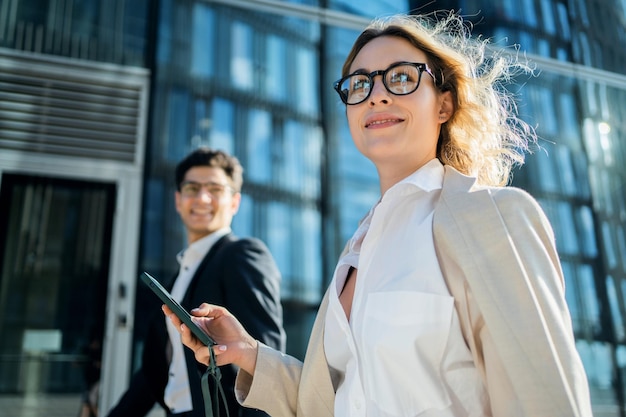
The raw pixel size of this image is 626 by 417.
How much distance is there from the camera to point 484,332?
0.94 meters

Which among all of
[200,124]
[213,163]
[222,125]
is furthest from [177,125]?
[213,163]

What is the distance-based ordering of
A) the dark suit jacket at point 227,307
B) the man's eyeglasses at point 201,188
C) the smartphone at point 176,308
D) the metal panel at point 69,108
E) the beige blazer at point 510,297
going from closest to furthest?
the beige blazer at point 510,297, the smartphone at point 176,308, the dark suit jacket at point 227,307, the man's eyeglasses at point 201,188, the metal panel at point 69,108

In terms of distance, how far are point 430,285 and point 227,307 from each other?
124 cm

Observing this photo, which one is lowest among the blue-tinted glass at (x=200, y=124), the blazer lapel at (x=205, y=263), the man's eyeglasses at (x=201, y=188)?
the blazer lapel at (x=205, y=263)

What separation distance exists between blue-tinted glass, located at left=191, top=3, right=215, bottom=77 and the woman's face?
3.20m

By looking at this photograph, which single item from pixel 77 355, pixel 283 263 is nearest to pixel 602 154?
pixel 283 263

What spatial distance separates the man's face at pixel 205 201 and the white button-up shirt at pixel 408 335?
153cm

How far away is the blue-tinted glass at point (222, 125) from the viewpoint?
4211mm

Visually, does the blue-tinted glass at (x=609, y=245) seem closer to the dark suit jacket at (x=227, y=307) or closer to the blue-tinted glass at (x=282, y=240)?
the blue-tinted glass at (x=282, y=240)

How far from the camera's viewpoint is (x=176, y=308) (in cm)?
114

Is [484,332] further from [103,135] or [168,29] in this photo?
[168,29]

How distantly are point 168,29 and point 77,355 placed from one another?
7.90ft

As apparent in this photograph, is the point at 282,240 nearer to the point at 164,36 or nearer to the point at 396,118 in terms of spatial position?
the point at 164,36

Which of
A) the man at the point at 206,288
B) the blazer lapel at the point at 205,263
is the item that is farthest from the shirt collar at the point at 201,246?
the blazer lapel at the point at 205,263
